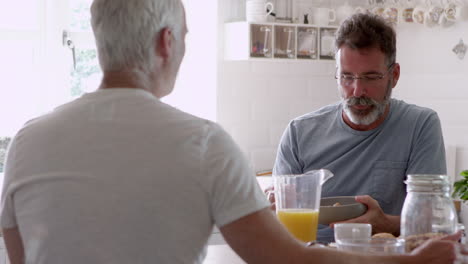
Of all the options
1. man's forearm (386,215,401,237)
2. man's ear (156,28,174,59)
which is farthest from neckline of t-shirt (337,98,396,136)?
man's ear (156,28,174,59)

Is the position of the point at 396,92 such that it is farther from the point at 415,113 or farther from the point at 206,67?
the point at 415,113

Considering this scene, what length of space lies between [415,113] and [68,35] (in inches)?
→ 91.8

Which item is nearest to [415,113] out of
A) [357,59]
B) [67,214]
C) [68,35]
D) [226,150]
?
[357,59]

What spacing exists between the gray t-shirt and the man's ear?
1.26 meters

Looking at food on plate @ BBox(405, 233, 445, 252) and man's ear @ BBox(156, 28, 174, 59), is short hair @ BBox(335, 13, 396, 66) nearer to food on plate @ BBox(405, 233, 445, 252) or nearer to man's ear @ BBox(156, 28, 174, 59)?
Answer: food on plate @ BBox(405, 233, 445, 252)

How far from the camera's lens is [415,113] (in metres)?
2.61

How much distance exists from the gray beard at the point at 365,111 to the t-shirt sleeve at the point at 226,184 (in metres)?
1.29

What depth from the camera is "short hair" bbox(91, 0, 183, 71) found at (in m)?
1.41

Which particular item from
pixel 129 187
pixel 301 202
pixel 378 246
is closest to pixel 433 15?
pixel 301 202

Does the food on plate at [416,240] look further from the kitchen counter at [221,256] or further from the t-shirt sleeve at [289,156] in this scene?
the t-shirt sleeve at [289,156]

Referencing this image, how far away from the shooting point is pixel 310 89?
4.62 metres

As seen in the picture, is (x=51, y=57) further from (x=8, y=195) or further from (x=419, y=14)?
(x=8, y=195)

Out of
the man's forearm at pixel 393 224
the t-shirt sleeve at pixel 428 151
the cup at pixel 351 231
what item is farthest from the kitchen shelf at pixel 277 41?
the cup at pixel 351 231

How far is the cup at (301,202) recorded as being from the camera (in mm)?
1903
